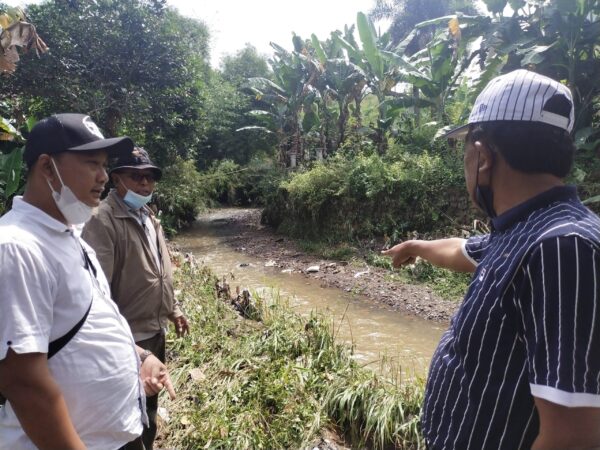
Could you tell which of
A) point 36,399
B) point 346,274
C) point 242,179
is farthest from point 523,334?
point 242,179

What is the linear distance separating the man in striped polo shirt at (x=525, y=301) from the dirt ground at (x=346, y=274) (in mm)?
5754

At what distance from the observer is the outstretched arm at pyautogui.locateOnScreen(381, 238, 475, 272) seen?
189cm

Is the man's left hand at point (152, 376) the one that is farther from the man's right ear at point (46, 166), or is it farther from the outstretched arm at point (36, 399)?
the man's right ear at point (46, 166)

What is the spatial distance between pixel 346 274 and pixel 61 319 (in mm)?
8271

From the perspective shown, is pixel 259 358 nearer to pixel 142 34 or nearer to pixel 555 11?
pixel 555 11

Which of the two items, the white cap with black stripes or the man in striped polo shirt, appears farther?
the white cap with black stripes

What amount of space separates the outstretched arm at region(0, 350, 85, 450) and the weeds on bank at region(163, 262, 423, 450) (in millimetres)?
1691

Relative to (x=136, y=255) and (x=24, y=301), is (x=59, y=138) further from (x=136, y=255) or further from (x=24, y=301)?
(x=136, y=255)

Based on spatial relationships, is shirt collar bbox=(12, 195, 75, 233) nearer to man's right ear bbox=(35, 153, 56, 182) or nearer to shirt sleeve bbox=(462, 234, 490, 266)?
man's right ear bbox=(35, 153, 56, 182)

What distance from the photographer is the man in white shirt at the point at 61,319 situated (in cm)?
126

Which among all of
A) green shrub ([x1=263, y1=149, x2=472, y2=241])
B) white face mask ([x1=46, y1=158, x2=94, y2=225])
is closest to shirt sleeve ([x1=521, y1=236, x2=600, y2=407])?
white face mask ([x1=46, y1=158, x2=94, y2=225])

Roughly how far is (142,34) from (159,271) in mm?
11243

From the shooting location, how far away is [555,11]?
7980mm

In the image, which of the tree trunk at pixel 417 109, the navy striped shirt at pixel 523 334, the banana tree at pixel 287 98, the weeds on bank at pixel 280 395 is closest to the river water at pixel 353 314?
the weeds on bank at pixel 280 395
